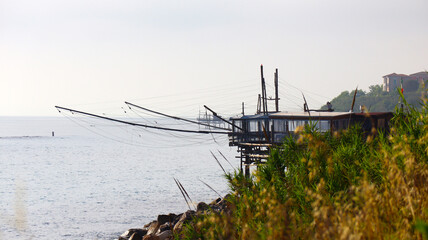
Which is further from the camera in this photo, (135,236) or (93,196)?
(93,196)

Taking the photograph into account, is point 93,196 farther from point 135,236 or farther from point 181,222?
point 181,222

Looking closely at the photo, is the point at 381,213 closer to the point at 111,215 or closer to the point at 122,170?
the point at 111,215

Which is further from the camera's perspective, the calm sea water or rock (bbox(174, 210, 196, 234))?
the calm sea water

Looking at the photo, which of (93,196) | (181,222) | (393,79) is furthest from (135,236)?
(393,79)

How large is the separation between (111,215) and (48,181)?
26.1 metres

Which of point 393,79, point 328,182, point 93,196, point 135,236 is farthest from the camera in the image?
point 393,79

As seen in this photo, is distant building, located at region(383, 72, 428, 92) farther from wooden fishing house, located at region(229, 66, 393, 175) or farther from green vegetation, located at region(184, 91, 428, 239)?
green vegetation, located at region(184, 91, 428, 239)

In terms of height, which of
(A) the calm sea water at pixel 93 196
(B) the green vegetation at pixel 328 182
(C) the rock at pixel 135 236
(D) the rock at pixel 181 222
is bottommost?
(A) the calm sea water at pixel 93 196

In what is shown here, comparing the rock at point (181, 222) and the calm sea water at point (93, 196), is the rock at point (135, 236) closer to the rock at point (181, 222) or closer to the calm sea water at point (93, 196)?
the rock at point (181, 222)

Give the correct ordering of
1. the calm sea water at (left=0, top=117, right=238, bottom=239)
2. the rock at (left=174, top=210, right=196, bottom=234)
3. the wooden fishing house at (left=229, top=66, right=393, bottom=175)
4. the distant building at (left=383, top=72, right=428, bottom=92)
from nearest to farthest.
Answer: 1. the rock at (left=174, top=210, right=196, bottom=234)
2. the wooden fishing house at (left=229, top=66, right=393, bottom=175)
3. the calm sea water at (left=0, top=117, right=238, bottom=239)
4. the distant building at (left=383, top=72, right=428, bottom=92)

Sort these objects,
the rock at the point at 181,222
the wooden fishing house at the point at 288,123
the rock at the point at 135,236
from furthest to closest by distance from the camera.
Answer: the wooden fishing house at the point at 288,123
the rock at the point at 135,236
the rock at the point at 181,222

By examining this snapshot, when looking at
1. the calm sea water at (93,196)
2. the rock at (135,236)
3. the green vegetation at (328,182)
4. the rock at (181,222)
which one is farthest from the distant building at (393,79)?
the green vegetation at (328,182)

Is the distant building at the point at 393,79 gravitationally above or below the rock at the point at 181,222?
above

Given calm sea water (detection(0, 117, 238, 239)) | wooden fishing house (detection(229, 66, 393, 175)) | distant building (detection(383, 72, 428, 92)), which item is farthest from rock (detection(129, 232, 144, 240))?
distant building (detection(383, 72, 428, 92))
